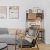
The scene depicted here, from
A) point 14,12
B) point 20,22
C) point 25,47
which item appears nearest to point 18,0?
point 14,12

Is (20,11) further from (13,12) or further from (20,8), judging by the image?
(13,12)

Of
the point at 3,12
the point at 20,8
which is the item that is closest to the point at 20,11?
the point at 20,8

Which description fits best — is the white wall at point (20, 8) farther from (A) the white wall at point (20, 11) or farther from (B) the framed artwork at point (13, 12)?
(B) the framed artwork at point (13, 12)

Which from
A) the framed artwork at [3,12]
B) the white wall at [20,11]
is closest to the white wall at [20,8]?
the white wall at [20,11]

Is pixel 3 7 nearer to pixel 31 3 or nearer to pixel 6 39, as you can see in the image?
pixel 31 3

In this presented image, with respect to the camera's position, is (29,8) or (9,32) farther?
(29,8)

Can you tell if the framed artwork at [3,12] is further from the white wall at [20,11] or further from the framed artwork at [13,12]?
the framed artwork at [13,12]

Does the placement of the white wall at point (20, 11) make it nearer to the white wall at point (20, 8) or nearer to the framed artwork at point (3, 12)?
the white wall at point (20, 8)

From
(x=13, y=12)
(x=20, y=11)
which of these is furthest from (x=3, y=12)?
(x=20, y=11)

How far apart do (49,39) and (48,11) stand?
1.43 metres

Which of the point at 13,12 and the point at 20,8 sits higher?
the point at 20,8

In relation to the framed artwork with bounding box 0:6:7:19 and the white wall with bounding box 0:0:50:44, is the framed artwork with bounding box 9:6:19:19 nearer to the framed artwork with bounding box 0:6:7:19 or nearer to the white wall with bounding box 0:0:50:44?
the white wall with bounding box 0:0:50:44

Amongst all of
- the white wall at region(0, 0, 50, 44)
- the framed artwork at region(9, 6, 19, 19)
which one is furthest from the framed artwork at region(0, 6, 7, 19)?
the framed artwork at region(9, 6, 19, 19)

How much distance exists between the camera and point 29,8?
8.05 metres
